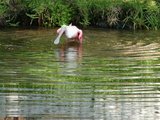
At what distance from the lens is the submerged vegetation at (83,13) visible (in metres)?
15.2

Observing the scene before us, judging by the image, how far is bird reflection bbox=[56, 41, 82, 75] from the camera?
9.80 metres

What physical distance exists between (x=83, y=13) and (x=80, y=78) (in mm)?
6389

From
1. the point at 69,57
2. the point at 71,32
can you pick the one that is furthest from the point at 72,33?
the point at 69,57

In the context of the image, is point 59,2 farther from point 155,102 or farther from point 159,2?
point 155,102

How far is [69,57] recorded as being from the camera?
1095 cm

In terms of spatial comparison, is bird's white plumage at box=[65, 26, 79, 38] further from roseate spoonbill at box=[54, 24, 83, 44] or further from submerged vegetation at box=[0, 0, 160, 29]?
submerged vegetation at box=[0, 0, 160, 29]

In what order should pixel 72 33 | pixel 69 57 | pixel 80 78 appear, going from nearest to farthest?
1. pixel 80 78
2. pixel 69 57
3. pixel 72 33

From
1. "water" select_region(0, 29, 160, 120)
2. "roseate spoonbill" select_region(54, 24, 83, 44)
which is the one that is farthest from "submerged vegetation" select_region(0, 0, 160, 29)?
"roseate spoonbill" select_region(54, 24, 83, 44)

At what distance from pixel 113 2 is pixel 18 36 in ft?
10.6

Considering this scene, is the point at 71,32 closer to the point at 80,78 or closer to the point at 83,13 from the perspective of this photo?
the point at 83,13

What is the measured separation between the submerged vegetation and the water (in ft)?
5.90

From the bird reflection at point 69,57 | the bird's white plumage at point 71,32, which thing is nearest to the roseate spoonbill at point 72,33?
the bird's white plumage at point 71,32

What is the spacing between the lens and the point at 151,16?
15.3 metres

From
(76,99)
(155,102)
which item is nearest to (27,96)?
(76,99)
